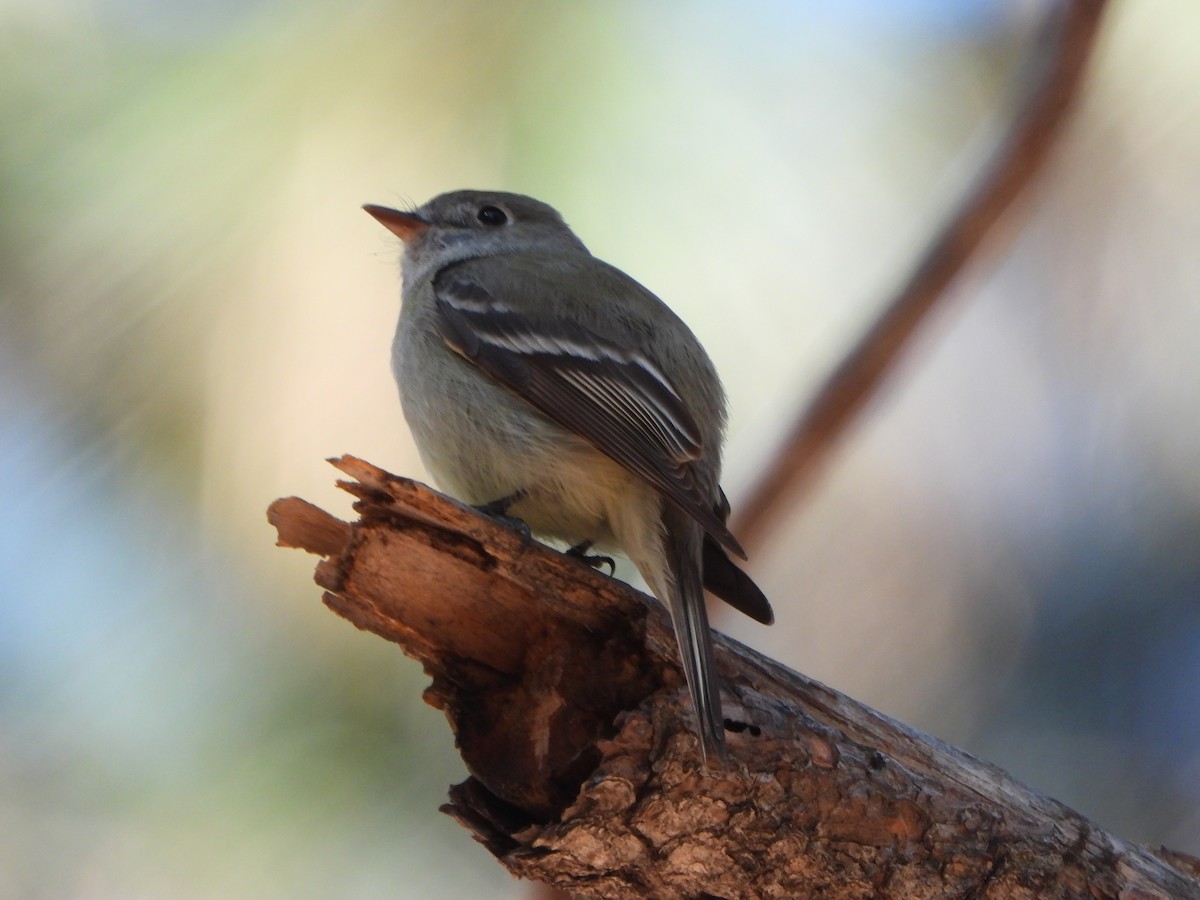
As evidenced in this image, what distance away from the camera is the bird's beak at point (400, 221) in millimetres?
4660

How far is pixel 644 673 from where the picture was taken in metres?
2.97

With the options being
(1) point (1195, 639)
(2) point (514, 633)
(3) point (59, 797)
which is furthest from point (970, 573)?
(3) point (59, 797)

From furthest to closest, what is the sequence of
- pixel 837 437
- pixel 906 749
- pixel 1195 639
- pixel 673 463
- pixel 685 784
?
pixel 1195 639 → pixel 837 437 → pixel 673 463 → pixel 906 749 → pixel 685 784

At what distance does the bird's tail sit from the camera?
262 centimetres

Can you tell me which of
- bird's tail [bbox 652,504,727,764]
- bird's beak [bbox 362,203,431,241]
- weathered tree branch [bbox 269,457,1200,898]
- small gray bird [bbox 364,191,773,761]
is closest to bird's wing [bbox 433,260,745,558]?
small gray bird [bbox 364,191,773,761]

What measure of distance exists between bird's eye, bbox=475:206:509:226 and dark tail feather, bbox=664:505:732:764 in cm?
194

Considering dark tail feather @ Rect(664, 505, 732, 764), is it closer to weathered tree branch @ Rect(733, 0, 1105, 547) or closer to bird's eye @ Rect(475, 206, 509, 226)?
weathered tree branch @ Rect(733, 0, 1105, 547)

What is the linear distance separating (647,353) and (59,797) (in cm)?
240

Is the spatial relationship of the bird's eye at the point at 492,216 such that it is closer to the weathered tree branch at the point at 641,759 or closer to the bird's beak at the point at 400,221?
the bird's beak at the point at 400,221

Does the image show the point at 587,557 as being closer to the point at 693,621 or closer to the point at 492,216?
the point at 693,621

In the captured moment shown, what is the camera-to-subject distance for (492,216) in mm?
5070

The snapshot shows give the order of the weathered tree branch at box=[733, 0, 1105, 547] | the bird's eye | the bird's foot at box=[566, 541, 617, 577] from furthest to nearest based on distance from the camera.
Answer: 1. the bird's eye
2. the weathered tree branch at box=[733, 0, 1105, 547]
3. the bird's foot at box=[566, 541, 617, 577]

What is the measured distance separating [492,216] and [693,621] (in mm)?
2611

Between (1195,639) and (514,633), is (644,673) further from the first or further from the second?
(1195,639)
